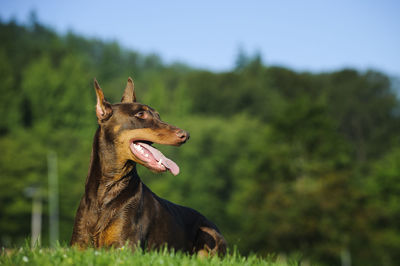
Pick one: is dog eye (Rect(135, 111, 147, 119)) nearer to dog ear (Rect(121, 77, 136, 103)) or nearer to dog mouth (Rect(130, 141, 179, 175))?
dog mouth (Rect(130, 141, 179, 175))

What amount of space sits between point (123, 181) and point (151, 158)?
1.82 feet

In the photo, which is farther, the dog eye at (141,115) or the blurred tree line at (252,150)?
the blurred tree line at (252,150)

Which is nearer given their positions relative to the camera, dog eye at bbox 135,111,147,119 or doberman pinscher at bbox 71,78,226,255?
doberman pinscher at bbox 71,78,226,255

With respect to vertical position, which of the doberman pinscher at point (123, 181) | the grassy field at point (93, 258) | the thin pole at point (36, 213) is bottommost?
the thin pole at point (36, 213)

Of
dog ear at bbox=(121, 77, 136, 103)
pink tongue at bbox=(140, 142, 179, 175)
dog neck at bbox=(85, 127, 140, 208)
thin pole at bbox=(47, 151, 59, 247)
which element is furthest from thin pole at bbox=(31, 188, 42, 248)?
pink tongue at bbox=(140, 142, 179, 175)

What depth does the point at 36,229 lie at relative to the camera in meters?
62.6

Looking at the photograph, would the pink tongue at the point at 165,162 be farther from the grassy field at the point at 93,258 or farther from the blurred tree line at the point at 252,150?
the blurred tree line at the point at 252,150

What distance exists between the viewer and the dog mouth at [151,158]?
705cm

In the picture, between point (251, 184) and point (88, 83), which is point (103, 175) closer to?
point (251, 184)

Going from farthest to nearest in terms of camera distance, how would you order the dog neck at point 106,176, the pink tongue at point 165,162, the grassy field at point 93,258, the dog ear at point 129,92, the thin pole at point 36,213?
1. the thin pole at point 36,213
2. the dog ear at point 129,92
3. the dog neck at point 106,176
4. the pink tongue at point 165,162
5. the grassy field at point 93,258

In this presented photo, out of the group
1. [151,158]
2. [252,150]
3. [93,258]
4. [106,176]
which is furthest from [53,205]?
[93,258]

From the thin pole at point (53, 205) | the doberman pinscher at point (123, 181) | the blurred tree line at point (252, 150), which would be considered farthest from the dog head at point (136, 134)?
the thin pole at point (53, 205)

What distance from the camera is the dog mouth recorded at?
705cm

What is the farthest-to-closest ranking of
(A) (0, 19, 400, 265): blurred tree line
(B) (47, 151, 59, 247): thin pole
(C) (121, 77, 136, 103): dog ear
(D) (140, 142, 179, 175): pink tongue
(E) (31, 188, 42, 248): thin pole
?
(B) (47, 151, 59, 247): thin pole, (E) (31, 188, 42, 248): thin pole, (A) (0, 19, 400, 265): blurred tree line, (C) (121, 77, 136, 103): dog ear, (D) (140, 142, 179, 175): pink tongue
